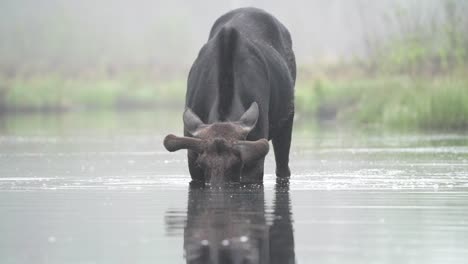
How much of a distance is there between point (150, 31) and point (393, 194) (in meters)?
91.7

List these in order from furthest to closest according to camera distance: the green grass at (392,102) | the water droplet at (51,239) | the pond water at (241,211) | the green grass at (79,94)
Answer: the green grass at (79,94) < the green grass at (392,102) < the water droplet at (51,239) < the pond water at (241,211)

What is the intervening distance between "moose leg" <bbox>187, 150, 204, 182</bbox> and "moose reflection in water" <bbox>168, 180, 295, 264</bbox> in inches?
8.3

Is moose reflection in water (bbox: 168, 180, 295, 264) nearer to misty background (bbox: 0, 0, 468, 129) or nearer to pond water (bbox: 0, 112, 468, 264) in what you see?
pond water (bbox: 0, 112, 468, 264)

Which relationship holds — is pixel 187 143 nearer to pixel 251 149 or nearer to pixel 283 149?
pixel 251 149

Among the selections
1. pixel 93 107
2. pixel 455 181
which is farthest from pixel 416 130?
pixel 93 107

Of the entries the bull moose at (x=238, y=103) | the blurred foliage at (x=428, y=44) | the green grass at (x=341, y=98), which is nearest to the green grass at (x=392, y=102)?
the green grass at (x=341, y=98)

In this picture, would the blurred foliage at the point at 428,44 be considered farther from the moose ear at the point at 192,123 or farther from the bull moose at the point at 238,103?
the moose ear at the point at 192,123

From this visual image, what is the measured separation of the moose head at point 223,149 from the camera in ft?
36.8

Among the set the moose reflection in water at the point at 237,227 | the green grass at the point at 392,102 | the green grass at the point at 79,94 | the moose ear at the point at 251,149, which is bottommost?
the green grass at the point at 79,94

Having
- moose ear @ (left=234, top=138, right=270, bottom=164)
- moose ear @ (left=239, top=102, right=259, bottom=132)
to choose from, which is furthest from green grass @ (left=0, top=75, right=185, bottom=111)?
moose ear @ (left=234, top=138, right=270, bottom=164)

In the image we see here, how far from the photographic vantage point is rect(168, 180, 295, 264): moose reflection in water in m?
7.55

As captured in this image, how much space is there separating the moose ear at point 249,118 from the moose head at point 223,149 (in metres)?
0.03

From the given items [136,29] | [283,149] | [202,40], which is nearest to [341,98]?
[283,149]

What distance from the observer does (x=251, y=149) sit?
37.1 feet
